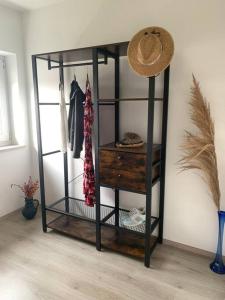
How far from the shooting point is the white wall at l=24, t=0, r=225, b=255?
1.91 metres

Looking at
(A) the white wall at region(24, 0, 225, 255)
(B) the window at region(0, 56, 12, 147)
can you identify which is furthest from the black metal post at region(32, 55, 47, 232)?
(B) the window at region(0, 56, 12, 147)

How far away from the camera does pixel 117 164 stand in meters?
2.04

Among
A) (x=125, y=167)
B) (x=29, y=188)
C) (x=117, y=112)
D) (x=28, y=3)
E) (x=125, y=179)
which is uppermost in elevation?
(x=28, y=3)

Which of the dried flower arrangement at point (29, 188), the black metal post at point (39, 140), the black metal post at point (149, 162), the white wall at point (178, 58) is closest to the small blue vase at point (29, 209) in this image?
the dried flower arrangement at point (29, 188)

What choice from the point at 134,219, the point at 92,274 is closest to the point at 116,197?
the point at 134,219

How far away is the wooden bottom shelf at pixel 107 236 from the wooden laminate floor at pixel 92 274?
76 millimetres

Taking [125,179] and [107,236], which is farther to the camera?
[107,236]

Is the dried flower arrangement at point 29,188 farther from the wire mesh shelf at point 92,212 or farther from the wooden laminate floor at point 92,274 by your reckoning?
the wooden laminate floor at point 92,274

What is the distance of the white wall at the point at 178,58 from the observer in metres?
1.91

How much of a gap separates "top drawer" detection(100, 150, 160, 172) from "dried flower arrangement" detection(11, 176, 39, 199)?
1.30 m

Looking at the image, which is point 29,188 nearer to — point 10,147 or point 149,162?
point 10,147

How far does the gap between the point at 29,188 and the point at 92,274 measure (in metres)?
1.44

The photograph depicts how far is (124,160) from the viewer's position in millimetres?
2000

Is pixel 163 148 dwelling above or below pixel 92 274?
above
